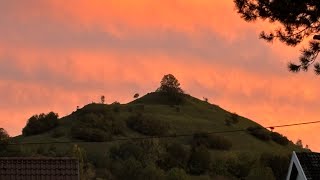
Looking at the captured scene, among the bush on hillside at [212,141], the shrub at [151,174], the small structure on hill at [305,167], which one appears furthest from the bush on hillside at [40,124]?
the small structure on hill at [305,167]

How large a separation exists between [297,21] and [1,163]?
10.1 m

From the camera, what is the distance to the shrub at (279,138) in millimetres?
181750

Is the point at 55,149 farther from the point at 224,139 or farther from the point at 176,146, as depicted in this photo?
the point at 224,139

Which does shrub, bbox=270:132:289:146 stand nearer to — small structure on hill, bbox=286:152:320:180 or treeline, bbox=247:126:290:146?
treeline, bbox=247:126:290:146

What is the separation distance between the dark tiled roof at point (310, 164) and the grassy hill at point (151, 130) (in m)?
99.7

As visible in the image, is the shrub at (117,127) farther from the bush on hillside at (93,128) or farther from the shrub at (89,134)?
the shrub at (89,134)

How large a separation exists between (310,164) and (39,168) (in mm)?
11273

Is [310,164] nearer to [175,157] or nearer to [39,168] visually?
[39,168]

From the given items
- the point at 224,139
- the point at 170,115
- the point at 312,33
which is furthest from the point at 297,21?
the point at 170,115

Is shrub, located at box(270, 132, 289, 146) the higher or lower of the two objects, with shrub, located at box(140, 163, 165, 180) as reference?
higher

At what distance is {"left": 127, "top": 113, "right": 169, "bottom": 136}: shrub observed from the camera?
166250 mm

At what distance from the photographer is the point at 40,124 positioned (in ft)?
562

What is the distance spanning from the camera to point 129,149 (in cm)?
12925

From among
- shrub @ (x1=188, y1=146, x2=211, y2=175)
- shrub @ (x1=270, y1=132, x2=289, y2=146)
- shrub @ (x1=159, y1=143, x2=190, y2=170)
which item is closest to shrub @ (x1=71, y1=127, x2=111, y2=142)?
shrub @ (x1=159, y1=143, x2=190, y2=170)
